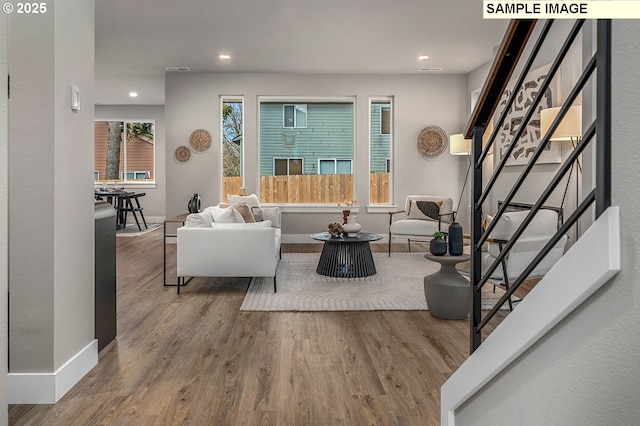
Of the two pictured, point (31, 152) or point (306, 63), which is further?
point (306, 63)

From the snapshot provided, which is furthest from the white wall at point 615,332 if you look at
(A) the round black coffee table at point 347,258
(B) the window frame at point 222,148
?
(B) the window frame at point 222,148

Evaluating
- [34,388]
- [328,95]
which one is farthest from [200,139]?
[34,388]

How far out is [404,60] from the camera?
6863mm

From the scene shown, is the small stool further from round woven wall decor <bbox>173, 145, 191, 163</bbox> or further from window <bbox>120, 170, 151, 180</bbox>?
round woven wall decor <bbox>173, 145, 191, 163</bbox>

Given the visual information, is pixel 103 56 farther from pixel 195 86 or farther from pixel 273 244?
pixel 273 244

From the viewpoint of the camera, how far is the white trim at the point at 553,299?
84 centimetres

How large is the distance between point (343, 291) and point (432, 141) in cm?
412

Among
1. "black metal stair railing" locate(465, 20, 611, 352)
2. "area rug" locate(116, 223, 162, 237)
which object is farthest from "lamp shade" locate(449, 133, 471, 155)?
"area rug" locate(116, 223, 162, 237)

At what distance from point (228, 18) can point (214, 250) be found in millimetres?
2469

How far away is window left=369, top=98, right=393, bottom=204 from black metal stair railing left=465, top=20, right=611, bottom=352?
652 centimetres

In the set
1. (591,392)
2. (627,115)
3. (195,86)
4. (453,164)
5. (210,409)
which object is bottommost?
(210,409)

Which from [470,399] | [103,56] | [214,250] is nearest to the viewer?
[470,399]

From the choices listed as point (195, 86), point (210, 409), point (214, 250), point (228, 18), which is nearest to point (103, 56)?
point (195, 86)

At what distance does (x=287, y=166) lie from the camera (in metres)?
7.97
